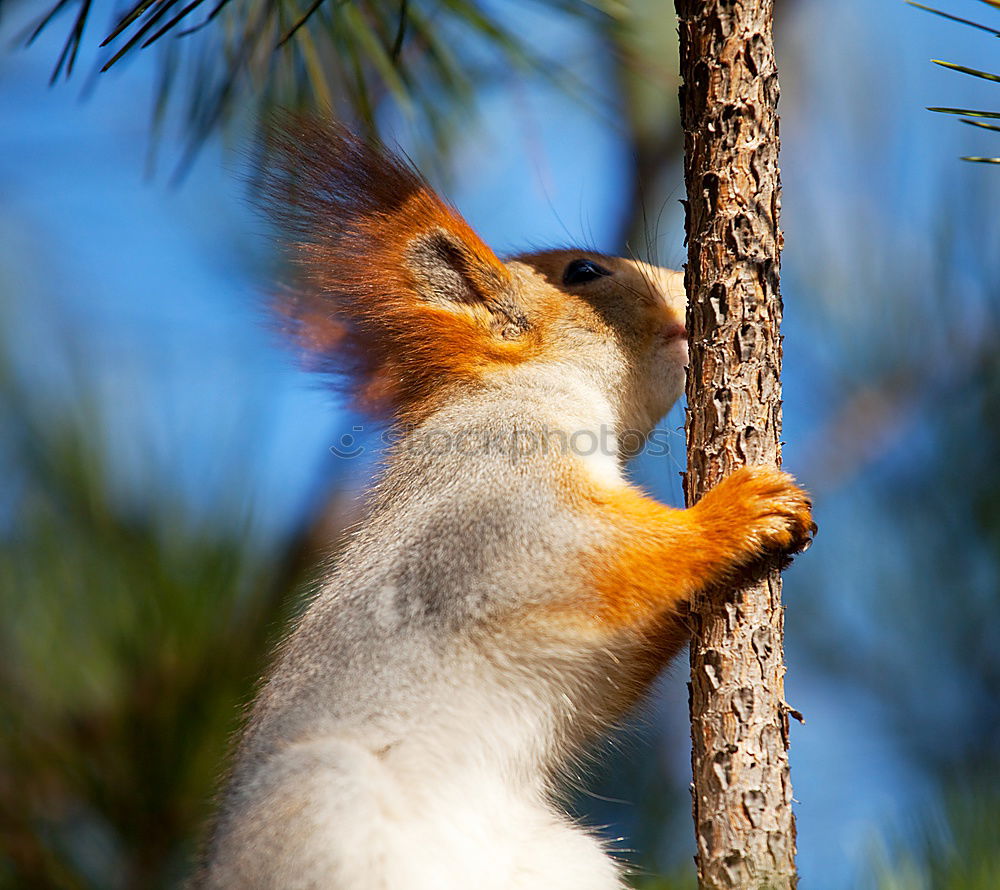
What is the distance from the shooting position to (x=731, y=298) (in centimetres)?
264

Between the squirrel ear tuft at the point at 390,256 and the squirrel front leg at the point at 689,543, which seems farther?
the squirrel ear tuft at the point at 390,256

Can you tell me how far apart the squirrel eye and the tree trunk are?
99 centimetres

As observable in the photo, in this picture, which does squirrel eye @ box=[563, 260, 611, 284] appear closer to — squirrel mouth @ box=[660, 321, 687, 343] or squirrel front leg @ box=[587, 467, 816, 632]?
squirrel mouth @ box=[660, 321, 687, 343]

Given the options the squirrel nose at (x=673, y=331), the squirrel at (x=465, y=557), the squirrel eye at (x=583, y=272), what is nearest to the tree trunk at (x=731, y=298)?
the squirrel at (x=465, y=557)

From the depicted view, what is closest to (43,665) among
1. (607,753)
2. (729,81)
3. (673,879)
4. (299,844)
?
(299,844)

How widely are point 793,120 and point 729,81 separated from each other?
158 inches

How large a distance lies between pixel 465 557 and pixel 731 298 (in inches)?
40.9

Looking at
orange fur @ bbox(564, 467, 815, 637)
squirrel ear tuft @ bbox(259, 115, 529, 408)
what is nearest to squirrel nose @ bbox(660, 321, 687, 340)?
squirrel ear tuft @ bbox(259, 115, 529, 408)

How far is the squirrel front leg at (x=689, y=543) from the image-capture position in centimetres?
273

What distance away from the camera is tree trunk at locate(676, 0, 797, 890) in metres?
2.52

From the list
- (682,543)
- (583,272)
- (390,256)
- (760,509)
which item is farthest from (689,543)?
(390,256)

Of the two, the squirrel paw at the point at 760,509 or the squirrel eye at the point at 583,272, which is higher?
the squirrel eye at the point at 583,272

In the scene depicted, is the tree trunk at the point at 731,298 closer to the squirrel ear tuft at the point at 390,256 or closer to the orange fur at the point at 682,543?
the orange fur at the point at 682,543

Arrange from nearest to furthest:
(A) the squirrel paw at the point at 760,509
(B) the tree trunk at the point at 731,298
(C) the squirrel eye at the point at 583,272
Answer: (B) the tree trunk at the point at 731,298, (A) the squirrel paw at the point at 760,509, (C) the squirrel eye at the point at 583,272
